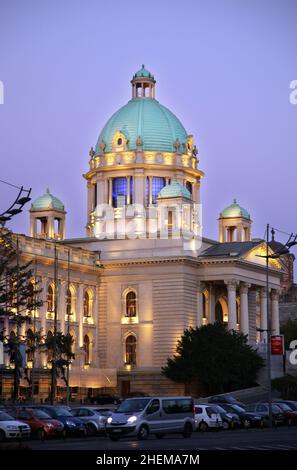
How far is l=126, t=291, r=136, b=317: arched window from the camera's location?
375 feet

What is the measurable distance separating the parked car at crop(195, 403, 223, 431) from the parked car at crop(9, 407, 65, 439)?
31.4 ft

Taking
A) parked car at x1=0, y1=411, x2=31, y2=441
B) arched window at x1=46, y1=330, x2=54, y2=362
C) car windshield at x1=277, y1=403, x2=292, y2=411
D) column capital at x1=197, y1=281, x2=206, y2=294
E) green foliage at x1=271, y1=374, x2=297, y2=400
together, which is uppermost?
column capital at x1=197, y1=281, x2=206, y2=294

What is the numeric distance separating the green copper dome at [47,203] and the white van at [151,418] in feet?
204

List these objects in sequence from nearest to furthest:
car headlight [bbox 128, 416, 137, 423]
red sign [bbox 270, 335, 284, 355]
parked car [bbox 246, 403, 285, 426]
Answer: car headlight [bbox 128, 416, 137, 423], parked car [bbox 246, 403, 285, 426], red sign [bbox 270, 335, 284, 355]

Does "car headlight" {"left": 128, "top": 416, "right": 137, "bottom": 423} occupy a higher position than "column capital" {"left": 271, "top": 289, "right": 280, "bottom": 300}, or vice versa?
"column capital" {"left": 271, "top": 289, "right": 280, "bottom": 300}

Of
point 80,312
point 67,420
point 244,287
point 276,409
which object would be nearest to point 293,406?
point 276,409

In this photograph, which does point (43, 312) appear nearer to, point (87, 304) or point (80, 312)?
point (80, 312)

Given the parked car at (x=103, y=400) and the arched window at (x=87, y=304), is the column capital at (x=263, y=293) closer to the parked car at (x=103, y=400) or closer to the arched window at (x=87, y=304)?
the arched window at (x=87, y=304)

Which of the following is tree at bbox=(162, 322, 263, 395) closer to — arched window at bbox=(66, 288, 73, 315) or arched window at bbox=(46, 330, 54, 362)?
arched window at bbox=(46, 330, 54, 362)

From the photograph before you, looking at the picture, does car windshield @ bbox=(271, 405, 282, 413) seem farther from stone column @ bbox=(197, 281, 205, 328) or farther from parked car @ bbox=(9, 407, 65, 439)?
stone column @ bbox=(197, 281, 205, 328)

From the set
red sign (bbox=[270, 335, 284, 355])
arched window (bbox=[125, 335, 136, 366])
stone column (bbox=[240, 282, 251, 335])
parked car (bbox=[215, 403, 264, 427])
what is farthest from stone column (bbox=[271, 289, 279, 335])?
parked car (bbox=[215, 403, 264, 427])

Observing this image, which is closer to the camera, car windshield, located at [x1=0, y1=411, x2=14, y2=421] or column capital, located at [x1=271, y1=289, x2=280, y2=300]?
car windshield, located at [x1=0, y1=411, x2=14, y2=421]

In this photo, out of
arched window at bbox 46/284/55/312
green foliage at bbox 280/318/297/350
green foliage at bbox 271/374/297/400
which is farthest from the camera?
green foliage at bbox 280/318/297/350
